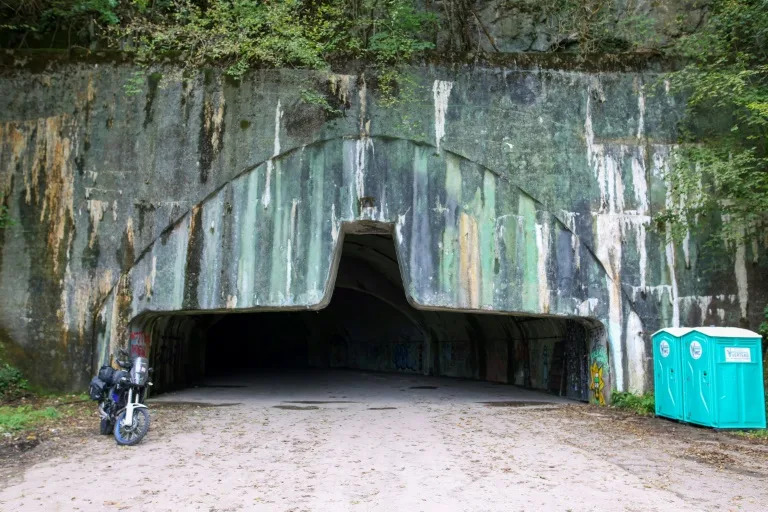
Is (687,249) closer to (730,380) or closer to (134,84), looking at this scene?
(730,380)

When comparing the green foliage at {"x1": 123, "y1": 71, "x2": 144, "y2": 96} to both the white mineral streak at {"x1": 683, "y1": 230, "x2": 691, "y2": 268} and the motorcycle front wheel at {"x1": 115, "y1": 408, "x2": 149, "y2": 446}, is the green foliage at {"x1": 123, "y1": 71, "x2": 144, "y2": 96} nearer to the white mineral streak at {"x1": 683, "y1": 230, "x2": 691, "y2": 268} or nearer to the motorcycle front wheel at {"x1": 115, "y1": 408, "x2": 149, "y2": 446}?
the motorcycle front wheel at {"x1": 115, "y1": 408, "x2": 149, "y2": 446}

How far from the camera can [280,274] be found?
12.5 m

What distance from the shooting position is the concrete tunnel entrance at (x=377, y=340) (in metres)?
15.1

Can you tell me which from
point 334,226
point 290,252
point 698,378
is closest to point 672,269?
point 698,378

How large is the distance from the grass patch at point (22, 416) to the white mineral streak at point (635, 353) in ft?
32.5

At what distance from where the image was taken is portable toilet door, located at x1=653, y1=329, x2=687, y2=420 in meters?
10.6

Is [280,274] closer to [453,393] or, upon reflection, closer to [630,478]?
[453,393]

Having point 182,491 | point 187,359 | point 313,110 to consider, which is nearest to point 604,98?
point 313,110

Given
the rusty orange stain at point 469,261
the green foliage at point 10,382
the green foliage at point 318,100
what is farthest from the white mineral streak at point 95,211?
the rusty orange stain at point 469,261

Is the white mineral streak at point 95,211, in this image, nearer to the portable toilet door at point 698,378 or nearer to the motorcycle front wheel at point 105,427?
the motorcycle front wheel at point 105,427

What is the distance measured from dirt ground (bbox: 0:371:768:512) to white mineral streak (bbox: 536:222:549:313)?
2.00m

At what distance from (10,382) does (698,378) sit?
11.5m

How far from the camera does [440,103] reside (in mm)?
13055

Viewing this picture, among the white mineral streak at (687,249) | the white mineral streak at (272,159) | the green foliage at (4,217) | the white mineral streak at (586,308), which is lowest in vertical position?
the white mineral streak at (586,308)
